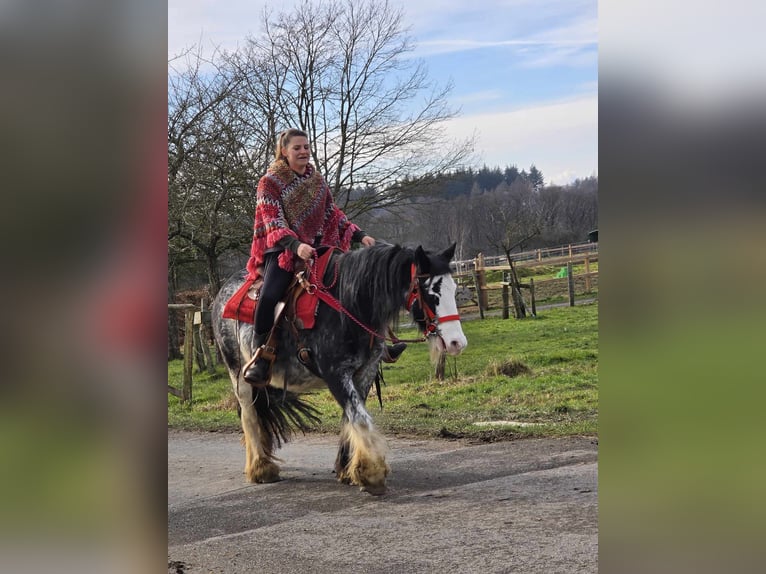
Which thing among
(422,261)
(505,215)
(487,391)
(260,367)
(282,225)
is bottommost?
(487,391)

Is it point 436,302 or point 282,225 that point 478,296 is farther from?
point 436,302

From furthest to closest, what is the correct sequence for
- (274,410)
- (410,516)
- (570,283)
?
(570,283) → (274,410) → (410,516)

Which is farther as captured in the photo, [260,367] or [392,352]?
→ [392,352]

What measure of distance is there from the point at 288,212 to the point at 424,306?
1.26 m

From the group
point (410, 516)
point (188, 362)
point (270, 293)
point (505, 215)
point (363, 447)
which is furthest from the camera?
point (505, 215)

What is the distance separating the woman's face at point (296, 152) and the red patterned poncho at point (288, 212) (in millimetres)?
51

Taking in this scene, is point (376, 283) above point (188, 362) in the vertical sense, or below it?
above

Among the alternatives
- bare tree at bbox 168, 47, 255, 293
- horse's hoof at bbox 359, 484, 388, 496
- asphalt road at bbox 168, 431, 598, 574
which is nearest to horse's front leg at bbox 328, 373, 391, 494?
horse's hoof at bbox 359, 484, 388, 496

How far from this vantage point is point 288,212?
18.5 feet

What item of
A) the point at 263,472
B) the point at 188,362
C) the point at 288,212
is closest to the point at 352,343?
the point at 288,212

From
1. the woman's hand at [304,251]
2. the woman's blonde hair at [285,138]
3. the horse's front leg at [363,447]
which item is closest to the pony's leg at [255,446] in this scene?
the horse's front leg at [363,447]
